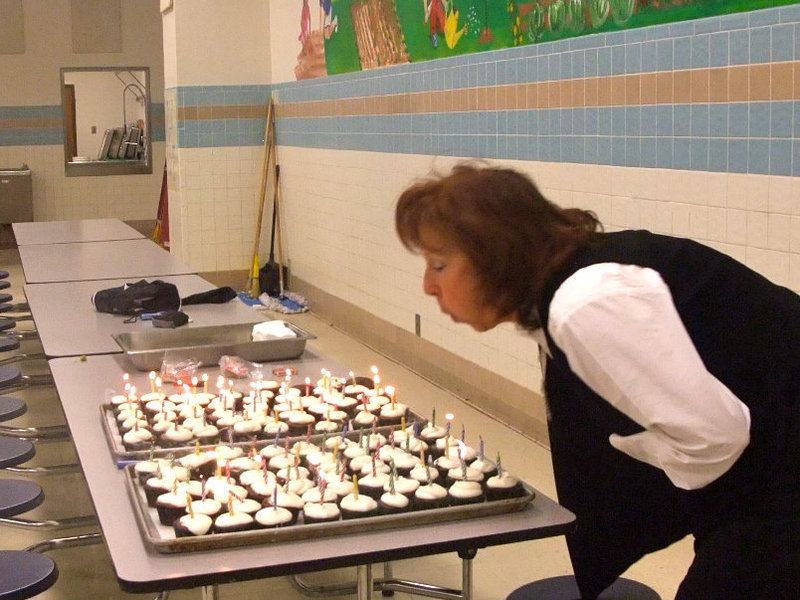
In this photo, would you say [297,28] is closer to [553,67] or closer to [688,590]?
[553,67]

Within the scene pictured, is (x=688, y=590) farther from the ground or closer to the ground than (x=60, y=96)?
closer to the ground

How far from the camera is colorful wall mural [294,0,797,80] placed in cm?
438

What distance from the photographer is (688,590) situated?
5.91ft

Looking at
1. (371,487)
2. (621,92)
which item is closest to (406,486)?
(371,487)

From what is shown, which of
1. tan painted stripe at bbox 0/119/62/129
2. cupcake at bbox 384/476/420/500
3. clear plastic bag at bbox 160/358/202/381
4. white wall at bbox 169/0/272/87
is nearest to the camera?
cupcake at bbox 384/476/420/500

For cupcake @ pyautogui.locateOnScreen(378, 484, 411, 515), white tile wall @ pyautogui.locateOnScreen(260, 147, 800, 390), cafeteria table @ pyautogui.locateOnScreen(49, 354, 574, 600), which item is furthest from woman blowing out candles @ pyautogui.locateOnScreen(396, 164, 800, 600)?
cupcake @ pyautogui.locateOnScreen(378, 484, 411, 515)

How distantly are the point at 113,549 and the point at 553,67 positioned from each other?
3546 mm

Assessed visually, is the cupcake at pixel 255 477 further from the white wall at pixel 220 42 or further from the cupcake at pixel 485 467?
the white wall at pixel 220 42

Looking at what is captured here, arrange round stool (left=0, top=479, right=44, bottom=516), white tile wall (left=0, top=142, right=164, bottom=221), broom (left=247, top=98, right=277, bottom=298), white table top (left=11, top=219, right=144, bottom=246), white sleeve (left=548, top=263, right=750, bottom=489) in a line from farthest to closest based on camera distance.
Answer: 1. white tile wall (left=0, top=142, right=164, bottom=221)
2. broom (left=247, top=98, right=277, bottom=298)
3. white table top (left=11, top=219, right=144, bottom=246)
4. round stool (left=0, top=479, right=44, bottom=516)
5. white sleeve (left=548, top=263, right=750, bottom=489)

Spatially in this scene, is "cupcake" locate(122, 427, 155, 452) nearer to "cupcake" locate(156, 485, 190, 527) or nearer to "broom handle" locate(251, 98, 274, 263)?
"cupcake" locate(156, 485, 190, 527)

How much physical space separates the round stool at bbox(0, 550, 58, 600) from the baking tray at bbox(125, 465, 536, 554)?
44 centimetres

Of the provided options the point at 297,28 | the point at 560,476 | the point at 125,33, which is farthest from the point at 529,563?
the point at 125,33

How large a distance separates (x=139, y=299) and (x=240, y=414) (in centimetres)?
163

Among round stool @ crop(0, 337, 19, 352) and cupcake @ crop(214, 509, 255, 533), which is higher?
cupcake @ crop(214, 509, 255, 533)
